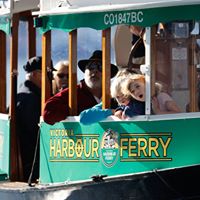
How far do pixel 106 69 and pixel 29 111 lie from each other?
172 centimetres

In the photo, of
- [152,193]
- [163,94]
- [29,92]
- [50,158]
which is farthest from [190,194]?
[29,92]

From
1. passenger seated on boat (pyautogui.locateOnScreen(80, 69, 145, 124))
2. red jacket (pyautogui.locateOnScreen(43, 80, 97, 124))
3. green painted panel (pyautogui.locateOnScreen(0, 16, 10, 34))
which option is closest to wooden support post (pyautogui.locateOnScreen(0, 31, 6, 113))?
green painted panel (pyautogui.locateOnScreen(0, 16, 10, 34))

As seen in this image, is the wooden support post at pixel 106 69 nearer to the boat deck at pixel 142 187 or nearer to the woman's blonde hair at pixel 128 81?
the woman's blonde hair at pixel 128 81

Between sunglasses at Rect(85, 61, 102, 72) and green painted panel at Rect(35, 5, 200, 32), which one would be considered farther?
sunglasses at Rect(85, 61, 102, 72)

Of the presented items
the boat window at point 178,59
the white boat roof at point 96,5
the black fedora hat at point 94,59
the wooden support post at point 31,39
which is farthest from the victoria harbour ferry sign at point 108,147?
the wooden support post at point 31,39

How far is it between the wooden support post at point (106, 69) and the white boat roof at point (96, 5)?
0.76 feet

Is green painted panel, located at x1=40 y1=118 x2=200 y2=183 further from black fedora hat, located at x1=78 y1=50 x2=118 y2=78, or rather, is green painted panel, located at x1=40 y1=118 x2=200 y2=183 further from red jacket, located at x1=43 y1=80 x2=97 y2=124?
black fedora hat, located at x1=78 y1=50 x2=118 y2=78

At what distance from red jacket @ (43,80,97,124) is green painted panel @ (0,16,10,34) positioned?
146 cm

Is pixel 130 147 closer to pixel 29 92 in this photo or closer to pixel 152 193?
pixel 152 193

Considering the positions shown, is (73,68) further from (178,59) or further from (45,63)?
(178,59)

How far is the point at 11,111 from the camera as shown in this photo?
8.97 m

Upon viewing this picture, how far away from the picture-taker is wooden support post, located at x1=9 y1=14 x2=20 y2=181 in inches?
353

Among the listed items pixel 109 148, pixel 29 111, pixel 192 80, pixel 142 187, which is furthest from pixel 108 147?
pixel 29 111

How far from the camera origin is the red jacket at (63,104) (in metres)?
7.79
